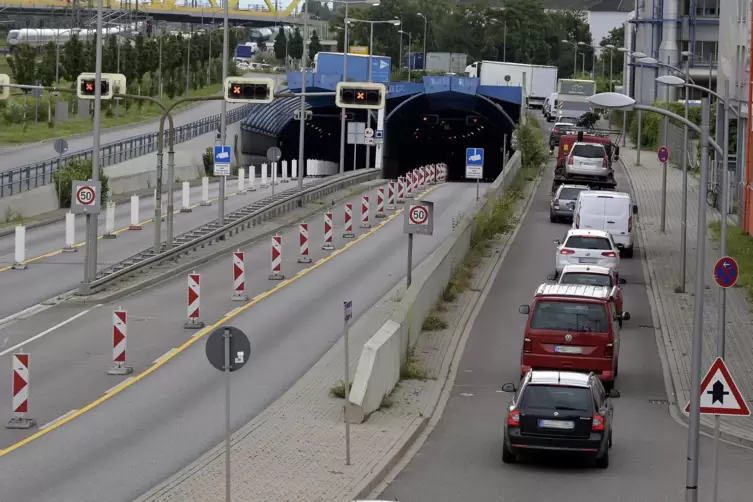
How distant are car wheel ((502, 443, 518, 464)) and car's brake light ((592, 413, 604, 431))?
1.14 m

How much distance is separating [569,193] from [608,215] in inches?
331

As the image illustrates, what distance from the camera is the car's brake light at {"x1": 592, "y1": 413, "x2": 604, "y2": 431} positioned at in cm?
1753

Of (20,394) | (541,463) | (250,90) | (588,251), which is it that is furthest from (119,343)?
(588,251)

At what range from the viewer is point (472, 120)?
99125 millimetres

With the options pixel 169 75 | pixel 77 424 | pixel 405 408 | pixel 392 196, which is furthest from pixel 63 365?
pixel 169 75

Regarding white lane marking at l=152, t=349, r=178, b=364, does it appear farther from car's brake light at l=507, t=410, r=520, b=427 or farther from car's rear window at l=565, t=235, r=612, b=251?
car's rear window at l=565, t=235, r=612, b=251

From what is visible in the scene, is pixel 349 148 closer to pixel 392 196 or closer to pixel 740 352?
pixel 392 196

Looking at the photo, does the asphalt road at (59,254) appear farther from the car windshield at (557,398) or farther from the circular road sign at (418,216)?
the car windshield at (557,398)

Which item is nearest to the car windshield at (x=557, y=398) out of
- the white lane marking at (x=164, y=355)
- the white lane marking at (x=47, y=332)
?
the white lane marking at (x=164, y=355)

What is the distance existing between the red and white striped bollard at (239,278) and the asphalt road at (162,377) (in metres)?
0.46

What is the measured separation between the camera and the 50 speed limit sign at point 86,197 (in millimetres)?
29844

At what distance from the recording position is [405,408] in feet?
70.0

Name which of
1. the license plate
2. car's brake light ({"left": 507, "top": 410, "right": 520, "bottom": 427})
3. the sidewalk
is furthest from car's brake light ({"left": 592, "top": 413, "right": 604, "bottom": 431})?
the sidewalk

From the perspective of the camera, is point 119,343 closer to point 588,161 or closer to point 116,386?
point 116,386
